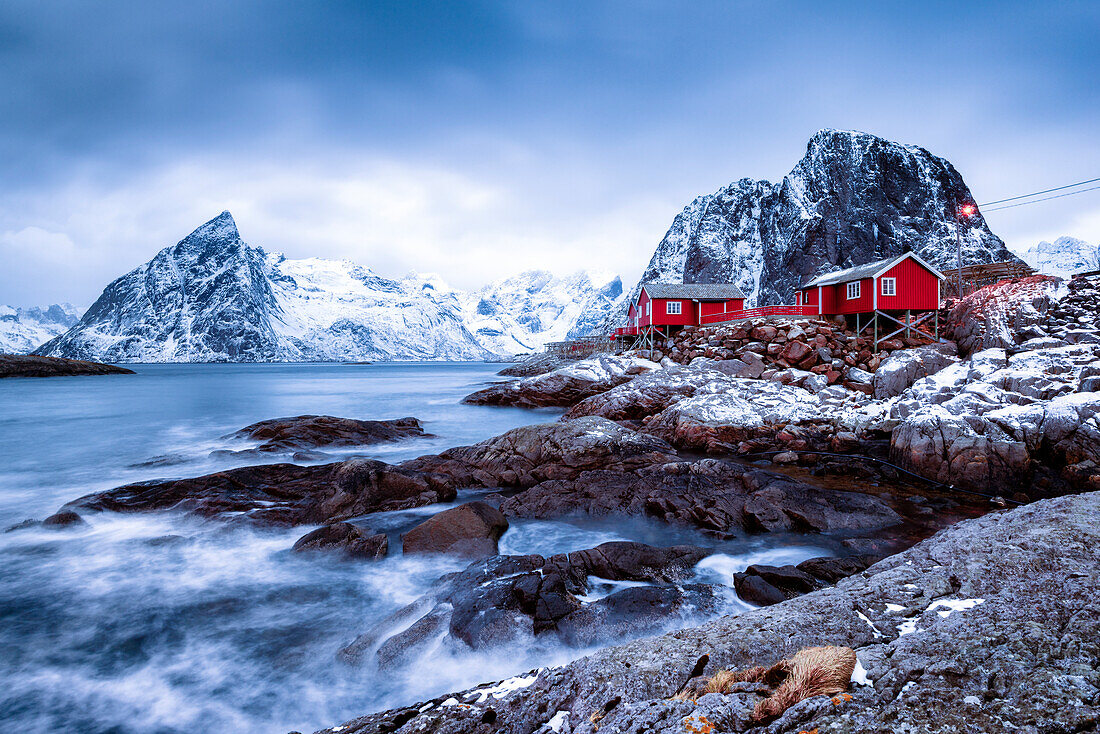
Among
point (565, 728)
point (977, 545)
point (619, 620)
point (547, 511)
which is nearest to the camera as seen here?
point (565, 728)

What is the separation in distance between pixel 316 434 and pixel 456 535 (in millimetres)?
15405

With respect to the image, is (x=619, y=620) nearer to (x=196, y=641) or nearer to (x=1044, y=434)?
(x=196, y=641)

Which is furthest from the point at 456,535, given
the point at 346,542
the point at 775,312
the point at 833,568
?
the point at 775,312

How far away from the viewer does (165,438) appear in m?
28.6

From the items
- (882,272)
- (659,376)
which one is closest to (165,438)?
(659,376)

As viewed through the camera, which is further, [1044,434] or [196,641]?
[1044,434]

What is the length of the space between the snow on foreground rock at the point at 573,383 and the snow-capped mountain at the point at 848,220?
75227 millimetres

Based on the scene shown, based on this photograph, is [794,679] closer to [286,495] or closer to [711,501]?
[711,501]

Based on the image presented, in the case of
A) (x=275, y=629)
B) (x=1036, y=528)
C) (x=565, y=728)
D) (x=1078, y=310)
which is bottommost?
(x=275, y=629)

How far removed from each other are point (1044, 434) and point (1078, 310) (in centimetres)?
1343

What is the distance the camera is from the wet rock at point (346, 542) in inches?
448

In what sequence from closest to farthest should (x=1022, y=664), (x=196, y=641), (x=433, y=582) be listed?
(x=1022, y=664) < (x=196, y=641) < (x=433, y=582)

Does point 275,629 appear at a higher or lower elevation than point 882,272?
lower

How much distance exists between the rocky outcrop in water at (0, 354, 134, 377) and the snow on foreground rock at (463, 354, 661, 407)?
376 feet
